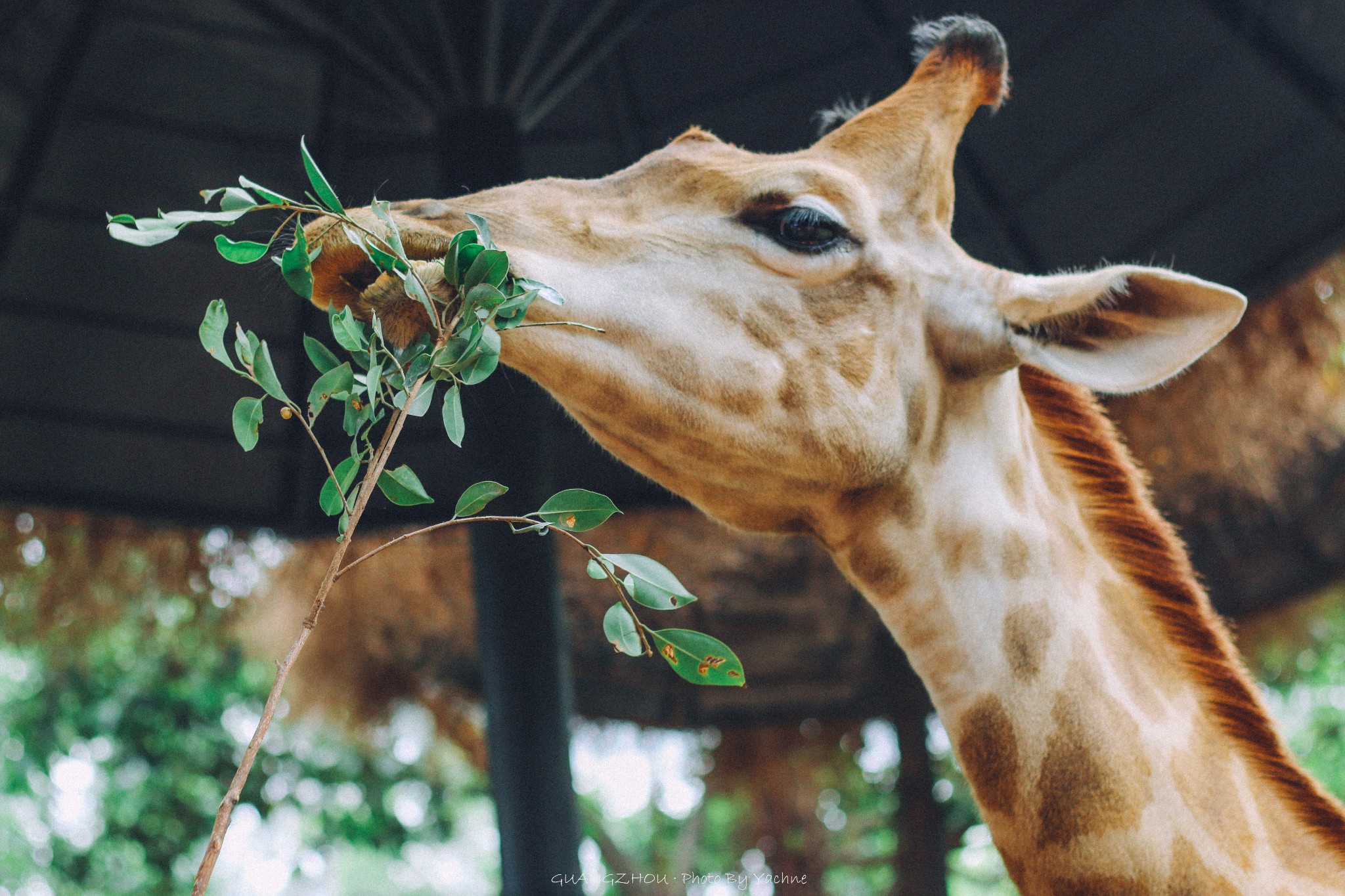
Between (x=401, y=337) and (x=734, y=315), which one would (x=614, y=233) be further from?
(x=401, y=337)

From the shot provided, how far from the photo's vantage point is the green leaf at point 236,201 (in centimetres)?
84

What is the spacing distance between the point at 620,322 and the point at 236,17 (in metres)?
2.50

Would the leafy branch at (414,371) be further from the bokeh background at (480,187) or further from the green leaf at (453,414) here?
the bokeh background at (480,187)

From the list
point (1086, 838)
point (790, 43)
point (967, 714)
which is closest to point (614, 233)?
point (967, 714)

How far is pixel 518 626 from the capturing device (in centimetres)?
269

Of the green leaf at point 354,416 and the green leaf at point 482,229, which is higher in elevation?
the green leaf at point 482,229

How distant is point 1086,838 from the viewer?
1.24m

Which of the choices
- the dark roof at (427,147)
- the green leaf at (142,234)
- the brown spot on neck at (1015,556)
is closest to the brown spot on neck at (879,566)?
the brown spot on neck at (1015,556)

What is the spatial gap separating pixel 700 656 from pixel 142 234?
0.59m

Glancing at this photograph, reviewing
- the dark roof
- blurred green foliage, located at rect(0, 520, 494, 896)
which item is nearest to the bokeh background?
the dark roof

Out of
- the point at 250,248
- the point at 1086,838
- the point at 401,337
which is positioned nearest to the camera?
the point at 250,248

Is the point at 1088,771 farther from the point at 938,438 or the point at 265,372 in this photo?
the point at 265,372

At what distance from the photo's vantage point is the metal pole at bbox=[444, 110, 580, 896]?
2551mm

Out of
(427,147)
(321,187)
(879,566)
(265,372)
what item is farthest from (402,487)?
(427,147)
